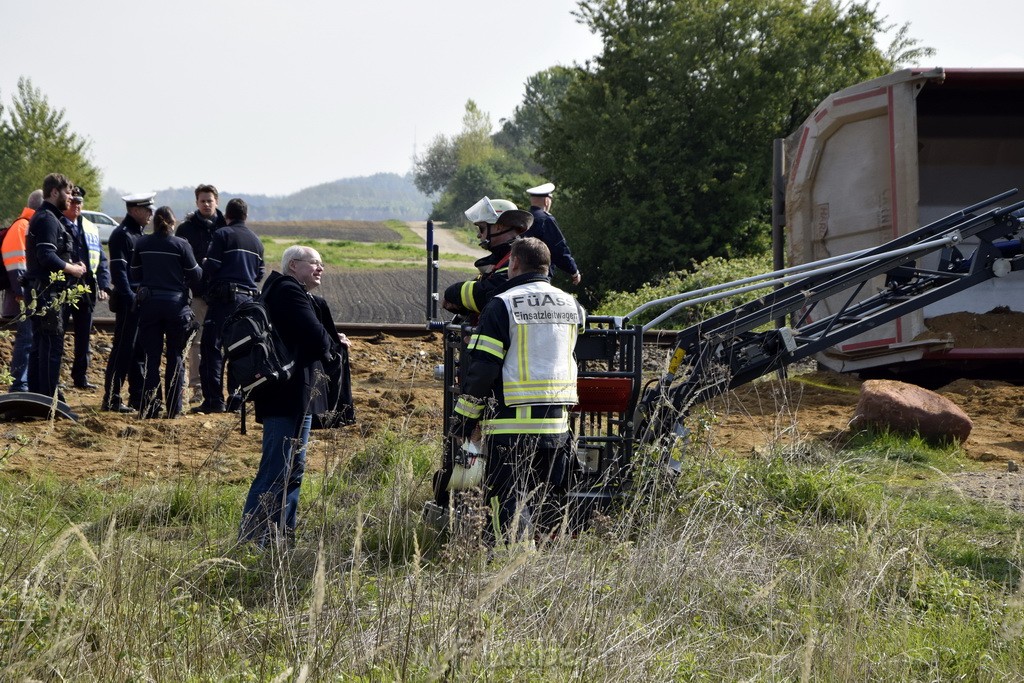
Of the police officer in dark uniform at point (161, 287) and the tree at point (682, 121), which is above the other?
the tree at point (682, 121)

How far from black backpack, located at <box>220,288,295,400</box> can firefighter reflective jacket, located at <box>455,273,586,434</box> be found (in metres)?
0.91

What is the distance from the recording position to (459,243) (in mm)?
63719

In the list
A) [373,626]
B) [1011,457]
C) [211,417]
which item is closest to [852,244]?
[1011,457]

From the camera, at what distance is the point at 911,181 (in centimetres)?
1088

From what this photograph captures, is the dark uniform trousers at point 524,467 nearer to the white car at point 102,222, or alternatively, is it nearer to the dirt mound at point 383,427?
the dirt mound at point 383,427

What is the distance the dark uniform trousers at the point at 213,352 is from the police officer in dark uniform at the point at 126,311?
1.69 feet

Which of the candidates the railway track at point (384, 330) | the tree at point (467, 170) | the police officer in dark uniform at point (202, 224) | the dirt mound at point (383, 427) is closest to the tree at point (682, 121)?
the railway track at point (384, 330)

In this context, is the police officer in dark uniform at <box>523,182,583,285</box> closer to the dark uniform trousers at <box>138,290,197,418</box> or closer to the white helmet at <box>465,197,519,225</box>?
the white helmet at <box>465,197,519,225</box>

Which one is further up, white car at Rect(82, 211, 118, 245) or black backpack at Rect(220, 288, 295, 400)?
white car at Rect(82, 211, 118, 245)

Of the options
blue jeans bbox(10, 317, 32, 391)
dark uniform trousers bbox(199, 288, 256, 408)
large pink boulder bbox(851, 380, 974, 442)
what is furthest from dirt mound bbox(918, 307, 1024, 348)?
blue jeans bbox(10, 317, 32, 391)

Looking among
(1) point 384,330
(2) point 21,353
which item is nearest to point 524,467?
(2) point 21,353

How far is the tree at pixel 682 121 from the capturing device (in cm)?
2478

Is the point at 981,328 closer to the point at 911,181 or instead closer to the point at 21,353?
the point at 911,181

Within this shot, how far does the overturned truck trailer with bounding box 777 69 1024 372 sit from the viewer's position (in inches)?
436
